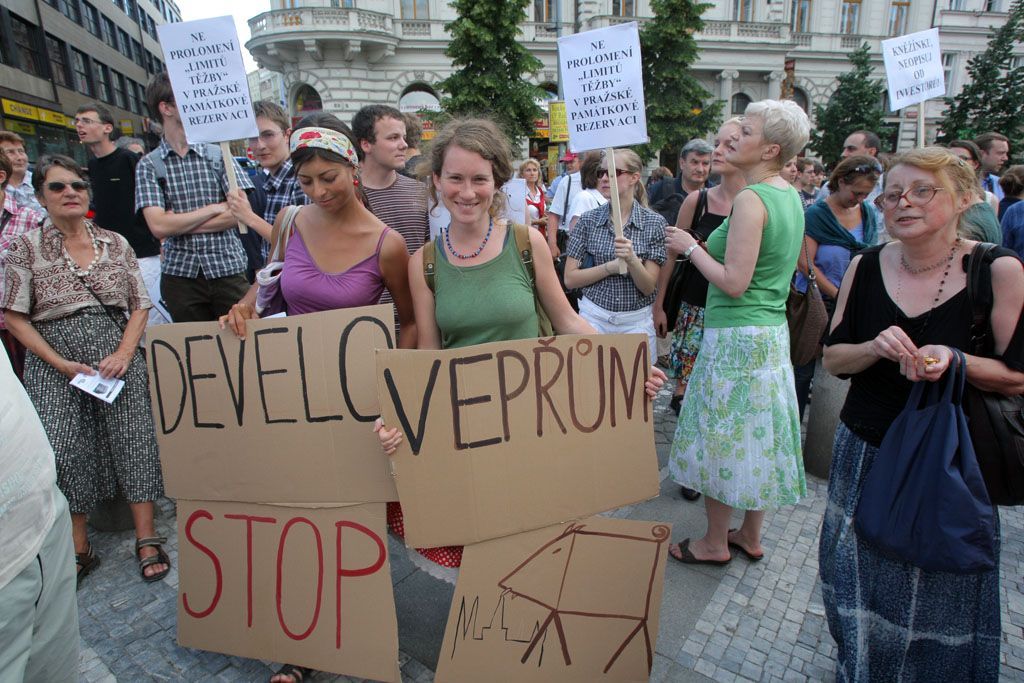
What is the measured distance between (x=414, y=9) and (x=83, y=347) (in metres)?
27.8

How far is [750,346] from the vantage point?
2.47 metres

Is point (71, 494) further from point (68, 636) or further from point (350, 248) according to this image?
point (350, 248)

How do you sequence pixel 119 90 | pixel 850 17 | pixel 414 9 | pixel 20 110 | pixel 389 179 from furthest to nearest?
1. pixel 119 90
2. pixel 850 17
3. pixel 414 9
4. pixel 20 110
5. pixel 389 179

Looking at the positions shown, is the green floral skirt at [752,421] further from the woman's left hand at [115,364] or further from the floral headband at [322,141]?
the woman's left hand at [115,364]

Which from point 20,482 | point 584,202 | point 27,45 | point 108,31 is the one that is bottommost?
point 20,482

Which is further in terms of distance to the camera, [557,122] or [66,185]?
[557,122]

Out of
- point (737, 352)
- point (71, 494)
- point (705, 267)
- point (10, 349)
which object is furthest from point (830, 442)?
point (10, 349)

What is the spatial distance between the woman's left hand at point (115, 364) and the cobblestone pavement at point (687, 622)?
37.9 inches

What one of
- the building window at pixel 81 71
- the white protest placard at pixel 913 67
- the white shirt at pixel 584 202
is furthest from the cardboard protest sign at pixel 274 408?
the building window at pixel 81 71

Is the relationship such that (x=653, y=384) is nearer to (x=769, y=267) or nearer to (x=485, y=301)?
(x=485, y=301)

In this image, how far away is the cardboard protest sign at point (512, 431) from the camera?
163cm

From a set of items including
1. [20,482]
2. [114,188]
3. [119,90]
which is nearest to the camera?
[20,482]

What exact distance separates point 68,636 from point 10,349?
3.27 m

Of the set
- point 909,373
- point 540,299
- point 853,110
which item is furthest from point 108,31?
point 909,373
